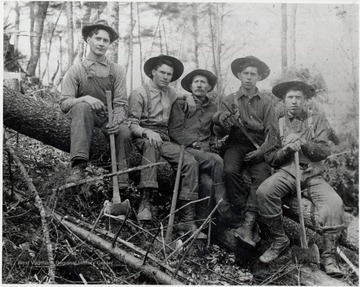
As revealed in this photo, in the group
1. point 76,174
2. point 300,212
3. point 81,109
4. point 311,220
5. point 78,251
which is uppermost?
point 81,109

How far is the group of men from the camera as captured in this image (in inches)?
165

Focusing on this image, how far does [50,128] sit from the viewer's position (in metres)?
4.26

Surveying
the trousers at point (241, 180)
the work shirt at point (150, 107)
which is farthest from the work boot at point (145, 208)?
the trousers at point (241, 180)

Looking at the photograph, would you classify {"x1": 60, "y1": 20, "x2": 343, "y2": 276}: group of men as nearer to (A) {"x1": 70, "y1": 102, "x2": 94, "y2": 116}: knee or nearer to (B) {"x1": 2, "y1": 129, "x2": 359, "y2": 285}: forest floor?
(A) {"x1": 70, "y1": 102, "x2": 94, "y2": 116}: knee

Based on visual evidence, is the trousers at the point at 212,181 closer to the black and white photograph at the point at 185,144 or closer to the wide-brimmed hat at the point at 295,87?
the black and white photograph at the point at 185,144

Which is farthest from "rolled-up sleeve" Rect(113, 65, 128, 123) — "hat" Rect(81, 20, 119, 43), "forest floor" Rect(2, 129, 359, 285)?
"forest floor" Rect(2, 129, 359, 285)

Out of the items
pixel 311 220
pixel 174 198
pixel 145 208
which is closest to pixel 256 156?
pixel 311 220

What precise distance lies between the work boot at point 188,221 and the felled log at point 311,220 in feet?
3.20

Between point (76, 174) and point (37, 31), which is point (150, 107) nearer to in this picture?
point (76, 174)

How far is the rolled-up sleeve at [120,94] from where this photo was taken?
14.5ft

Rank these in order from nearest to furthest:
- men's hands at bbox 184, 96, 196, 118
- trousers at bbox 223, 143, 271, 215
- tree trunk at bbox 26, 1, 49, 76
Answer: trousers at bbox 223, 143, 271, 215, men's hands at bbox 184, 96, 196, 118, tree trunk at bbox 26, 1, 49, 76

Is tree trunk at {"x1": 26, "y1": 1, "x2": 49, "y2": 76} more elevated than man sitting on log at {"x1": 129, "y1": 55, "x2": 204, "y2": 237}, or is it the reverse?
tree trunk at {"x1": 26, "y1": 1, "x2": 49, "y2": 76}

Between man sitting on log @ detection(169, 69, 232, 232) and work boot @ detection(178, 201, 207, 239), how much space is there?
143 mm

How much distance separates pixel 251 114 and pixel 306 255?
1665 millimetres
